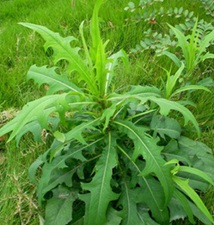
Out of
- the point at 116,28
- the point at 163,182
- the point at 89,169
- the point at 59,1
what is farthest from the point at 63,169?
the point at 59,1

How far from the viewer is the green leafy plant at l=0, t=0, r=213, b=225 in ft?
5.30

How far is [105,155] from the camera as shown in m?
1.73

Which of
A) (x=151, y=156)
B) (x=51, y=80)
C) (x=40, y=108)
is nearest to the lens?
(x=40, y=108)

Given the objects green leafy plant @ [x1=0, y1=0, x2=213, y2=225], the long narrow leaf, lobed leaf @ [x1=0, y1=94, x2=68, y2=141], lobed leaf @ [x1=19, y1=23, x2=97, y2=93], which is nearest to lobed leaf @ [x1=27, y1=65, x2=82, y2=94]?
green leafy plant @ [x1=0, y1=0, x2=213, y2=225]

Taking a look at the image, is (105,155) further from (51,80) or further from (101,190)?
(51,80)

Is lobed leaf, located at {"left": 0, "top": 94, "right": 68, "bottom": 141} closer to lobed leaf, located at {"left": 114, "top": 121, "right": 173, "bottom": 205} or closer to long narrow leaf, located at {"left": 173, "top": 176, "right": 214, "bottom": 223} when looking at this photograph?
lobed leaf, located at {"left": 114, "top": 121, "right": 173, "bottom": 205}

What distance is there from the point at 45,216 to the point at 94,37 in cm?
91

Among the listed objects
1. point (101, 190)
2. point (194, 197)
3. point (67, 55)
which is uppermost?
point (67, 55)

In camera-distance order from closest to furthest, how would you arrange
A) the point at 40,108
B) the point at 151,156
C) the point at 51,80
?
the point at 40,108
the point at 151,156
the point at 51,80

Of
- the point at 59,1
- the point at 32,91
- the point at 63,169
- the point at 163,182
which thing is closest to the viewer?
the point at 163,182

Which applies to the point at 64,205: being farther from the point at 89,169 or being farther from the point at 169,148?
the point at 169,148

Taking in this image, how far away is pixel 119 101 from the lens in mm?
1812

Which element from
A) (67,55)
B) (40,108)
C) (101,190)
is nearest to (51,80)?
(67,55)

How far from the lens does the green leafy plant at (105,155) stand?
63.6 inches
